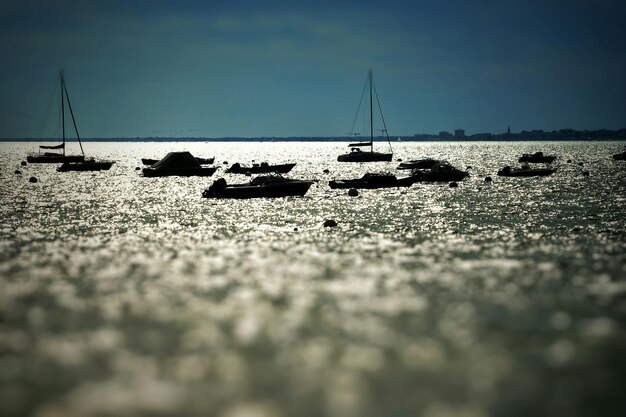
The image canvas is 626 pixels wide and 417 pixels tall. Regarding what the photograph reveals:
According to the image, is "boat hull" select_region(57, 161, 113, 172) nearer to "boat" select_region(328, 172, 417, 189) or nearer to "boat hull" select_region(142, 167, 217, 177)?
"boat hull" select_region(142, 167, 217, 177)

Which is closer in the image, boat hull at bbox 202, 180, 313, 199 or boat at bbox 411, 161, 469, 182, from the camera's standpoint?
boat hull at bbox 202, 180, 313, 199

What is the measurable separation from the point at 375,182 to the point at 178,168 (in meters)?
30.3

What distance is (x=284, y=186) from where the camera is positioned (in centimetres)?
5369

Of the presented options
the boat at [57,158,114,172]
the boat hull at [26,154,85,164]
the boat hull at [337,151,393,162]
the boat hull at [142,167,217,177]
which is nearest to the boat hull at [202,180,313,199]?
the boat hull at [142,167,217,177]

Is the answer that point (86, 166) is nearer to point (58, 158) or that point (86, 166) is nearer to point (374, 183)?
point (58, 158)

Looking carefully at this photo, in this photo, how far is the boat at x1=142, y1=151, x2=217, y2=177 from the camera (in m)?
81.8

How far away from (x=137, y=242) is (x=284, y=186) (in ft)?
83.3

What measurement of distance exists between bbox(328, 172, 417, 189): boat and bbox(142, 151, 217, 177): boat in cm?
2460

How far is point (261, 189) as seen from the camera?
52.4 m

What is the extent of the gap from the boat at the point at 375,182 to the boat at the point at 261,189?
28.3 ft

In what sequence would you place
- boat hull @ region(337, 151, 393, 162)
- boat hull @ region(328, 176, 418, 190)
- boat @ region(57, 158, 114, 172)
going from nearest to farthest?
1. boat hull @ region(328, 176, 418, 190)
2. boat @ region(57, 158, 114, 172)
3. boat hull @ region(337, 151, 393, 162)

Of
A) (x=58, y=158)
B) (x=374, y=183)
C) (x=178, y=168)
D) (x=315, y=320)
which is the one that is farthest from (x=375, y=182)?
(x=58, y=158)

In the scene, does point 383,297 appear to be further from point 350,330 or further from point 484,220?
point 484,220

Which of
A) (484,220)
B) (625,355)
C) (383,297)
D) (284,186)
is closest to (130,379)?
(383,297)
